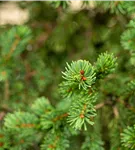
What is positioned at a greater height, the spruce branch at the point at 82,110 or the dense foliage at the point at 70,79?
the dense foliage at the point at 70,79

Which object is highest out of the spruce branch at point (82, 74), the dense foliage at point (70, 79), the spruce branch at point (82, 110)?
the dense foliage at point (70, 79)

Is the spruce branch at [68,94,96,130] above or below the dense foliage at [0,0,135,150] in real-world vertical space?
below

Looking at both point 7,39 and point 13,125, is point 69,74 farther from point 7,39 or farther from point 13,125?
point 7,39

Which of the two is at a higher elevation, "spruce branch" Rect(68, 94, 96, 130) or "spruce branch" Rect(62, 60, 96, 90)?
"spruce branch" Rect(62, 60, 96, 90)

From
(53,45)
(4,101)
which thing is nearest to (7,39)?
(4,101)

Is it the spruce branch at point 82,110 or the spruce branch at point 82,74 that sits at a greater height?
the spruce branch at point 82,74

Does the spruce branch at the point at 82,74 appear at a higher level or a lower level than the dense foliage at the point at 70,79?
lower

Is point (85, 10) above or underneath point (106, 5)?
above

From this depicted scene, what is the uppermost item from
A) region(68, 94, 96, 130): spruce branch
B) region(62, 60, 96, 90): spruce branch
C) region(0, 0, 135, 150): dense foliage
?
region(0, 0, 135, 150): dense foliage
